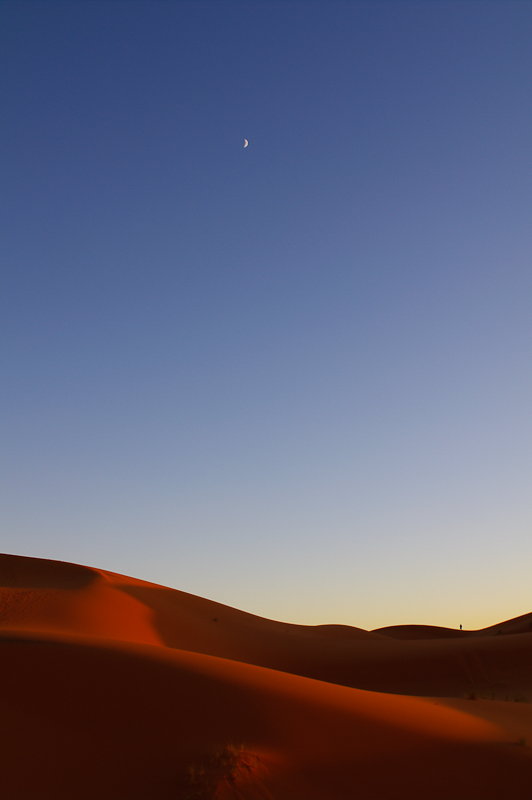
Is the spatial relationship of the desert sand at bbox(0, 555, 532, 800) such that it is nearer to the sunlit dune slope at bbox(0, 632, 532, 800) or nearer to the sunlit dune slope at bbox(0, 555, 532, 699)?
the sunlit dune slope at bbox(0, 632, 532, 800)

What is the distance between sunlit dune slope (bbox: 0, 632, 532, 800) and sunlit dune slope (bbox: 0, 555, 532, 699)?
6801 millimetres

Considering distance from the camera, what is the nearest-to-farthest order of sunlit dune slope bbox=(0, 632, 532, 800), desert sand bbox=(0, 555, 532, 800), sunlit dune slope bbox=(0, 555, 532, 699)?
1. desert sand bbox=(0, 555, 532, 800)
2. sunlit dune slope bbox=(0, 632, 532, 800)
3. sunlit dune slope bbox=(0, 555, 532, 699)

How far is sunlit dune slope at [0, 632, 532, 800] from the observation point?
7250mm

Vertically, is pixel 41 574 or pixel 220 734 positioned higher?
pixel 41 574

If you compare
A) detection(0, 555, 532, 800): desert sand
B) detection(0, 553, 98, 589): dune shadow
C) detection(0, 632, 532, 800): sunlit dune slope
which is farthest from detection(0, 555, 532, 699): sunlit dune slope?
detection(0, 632, 532, 800): sunlit dune slope

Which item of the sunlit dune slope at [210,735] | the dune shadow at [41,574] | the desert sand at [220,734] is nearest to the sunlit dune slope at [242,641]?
the dune shadow at [41,574]

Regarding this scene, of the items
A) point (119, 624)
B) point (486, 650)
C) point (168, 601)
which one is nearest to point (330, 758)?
point (119, 624)

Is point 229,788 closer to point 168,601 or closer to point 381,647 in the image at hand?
point 381,647

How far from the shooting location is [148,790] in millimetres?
6887

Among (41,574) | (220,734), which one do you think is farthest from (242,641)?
(220,734)

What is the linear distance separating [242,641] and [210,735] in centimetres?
1855

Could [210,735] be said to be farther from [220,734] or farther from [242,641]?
[242,641]

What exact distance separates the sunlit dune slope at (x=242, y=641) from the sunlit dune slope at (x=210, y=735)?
6.80m

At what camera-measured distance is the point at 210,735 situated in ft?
26.6
